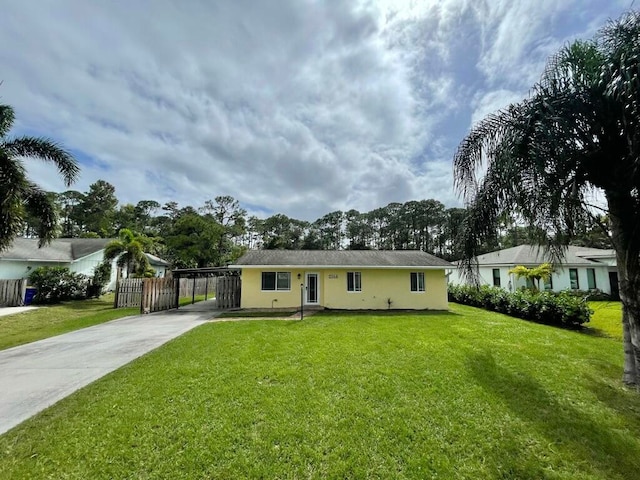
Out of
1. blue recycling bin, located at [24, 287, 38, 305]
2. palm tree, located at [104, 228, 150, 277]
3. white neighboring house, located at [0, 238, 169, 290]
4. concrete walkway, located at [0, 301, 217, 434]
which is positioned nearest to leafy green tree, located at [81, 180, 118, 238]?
white neighboring house, located at [0, 238, 169, 290]

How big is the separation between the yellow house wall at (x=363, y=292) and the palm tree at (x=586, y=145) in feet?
30.8

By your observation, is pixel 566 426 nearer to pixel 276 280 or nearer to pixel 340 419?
pixel 340 419

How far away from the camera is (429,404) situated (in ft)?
14.5

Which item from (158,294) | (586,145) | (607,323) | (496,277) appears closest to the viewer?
(586,145)

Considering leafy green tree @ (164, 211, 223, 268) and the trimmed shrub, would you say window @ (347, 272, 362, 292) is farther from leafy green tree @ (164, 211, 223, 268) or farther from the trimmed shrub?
leafy green tree @ (164, 211, 223, 268)

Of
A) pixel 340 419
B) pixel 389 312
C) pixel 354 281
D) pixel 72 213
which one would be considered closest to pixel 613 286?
pixel 389 312

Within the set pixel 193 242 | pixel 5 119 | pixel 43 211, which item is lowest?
pixel 43 211

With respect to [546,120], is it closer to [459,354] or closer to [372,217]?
[459,354]

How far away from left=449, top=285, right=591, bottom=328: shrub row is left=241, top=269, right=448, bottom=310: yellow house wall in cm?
239

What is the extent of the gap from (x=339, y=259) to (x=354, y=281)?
1.52 meters

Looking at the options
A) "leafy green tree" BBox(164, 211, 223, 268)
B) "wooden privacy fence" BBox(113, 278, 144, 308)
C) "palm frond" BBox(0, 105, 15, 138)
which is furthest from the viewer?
"leafy green tree" BBox(164, 211, 223, 268)

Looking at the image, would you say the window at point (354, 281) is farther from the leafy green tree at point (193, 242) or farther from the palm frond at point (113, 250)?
the leafy green tree at point (193, 242)

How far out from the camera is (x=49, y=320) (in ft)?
40.8

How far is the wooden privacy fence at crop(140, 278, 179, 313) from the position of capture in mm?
13791
